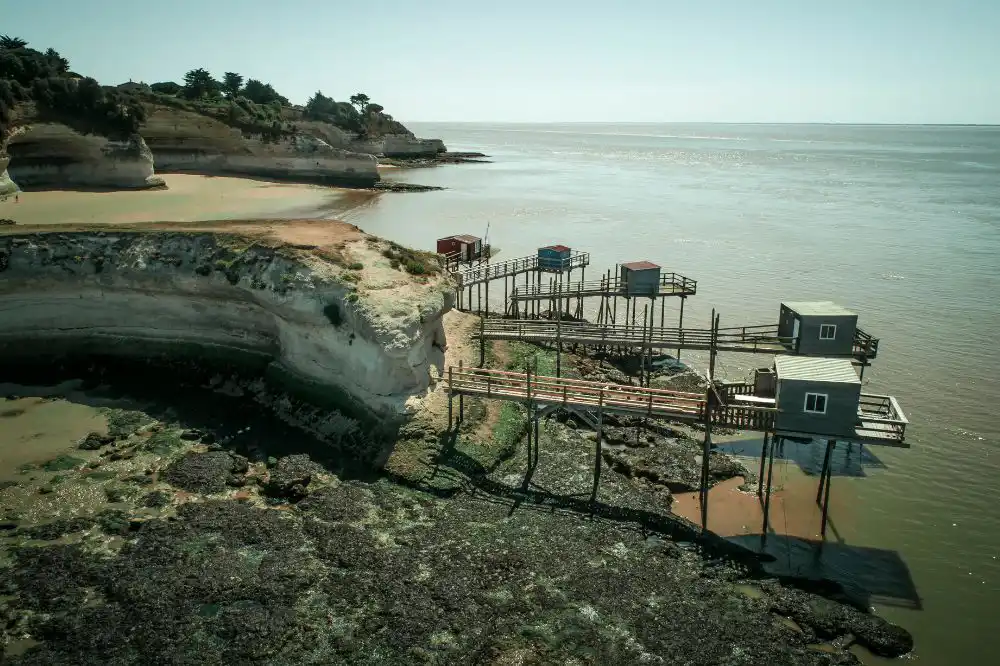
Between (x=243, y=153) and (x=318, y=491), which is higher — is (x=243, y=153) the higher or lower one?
the higher one

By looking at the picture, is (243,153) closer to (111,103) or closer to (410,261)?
(111,103)

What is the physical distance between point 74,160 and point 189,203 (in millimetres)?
12880

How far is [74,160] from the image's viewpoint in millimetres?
66062

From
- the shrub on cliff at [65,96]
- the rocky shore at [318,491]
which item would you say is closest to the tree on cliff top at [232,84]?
the shrub on cliff at [65,96]

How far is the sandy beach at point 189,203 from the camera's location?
178ft

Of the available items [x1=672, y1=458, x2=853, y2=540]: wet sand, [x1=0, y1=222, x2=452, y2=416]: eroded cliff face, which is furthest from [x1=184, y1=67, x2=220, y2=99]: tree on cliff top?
[x1=672, y1=458, x2=853, y2=540]: wet sand

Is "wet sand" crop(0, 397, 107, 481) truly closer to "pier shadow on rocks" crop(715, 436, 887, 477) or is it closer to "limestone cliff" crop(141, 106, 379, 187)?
"pier shadow on rocks" crop(715, 436, 887, 477)

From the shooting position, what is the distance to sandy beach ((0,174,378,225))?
5420cm

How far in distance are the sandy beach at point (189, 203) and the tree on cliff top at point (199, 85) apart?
25.3 m

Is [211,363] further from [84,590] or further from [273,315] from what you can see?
[84,590]

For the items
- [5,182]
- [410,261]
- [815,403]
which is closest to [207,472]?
[410,261]

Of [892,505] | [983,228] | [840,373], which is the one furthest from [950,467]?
[983,228]

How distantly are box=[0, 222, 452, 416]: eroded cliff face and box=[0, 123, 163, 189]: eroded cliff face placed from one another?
41131 millimetres

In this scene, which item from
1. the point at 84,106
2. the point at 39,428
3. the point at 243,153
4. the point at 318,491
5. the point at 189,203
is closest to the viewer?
the point at 318,491
